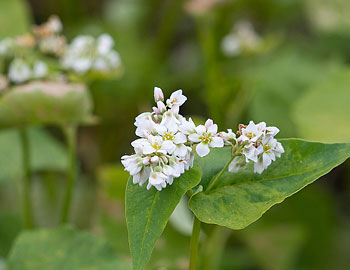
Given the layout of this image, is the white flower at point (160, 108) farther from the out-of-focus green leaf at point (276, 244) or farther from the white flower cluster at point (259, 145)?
the out-of-focus green leaf at point (276, 244)

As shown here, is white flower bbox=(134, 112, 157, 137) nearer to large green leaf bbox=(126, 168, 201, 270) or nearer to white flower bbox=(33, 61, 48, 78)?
large green leaf bbox=(126, 168, 201, 270)

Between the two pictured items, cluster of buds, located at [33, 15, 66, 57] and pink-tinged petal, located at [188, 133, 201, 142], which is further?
cluster of buds, located at [33, 15, 66, 57]

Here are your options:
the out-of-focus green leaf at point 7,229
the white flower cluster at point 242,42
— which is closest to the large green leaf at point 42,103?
the out-of-focus green leaf at point 7,229

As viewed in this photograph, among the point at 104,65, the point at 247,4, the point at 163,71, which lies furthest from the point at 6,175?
the point at 247,4

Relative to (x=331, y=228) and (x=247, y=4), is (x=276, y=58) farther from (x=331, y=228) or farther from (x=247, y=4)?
(x=331, y=228)

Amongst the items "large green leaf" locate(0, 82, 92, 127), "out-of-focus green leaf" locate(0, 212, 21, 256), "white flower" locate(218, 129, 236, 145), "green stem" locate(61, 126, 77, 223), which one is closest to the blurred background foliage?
"out-of-focus green leaf" locate(0, 212, 21, 256)
